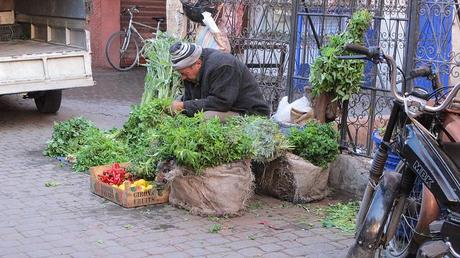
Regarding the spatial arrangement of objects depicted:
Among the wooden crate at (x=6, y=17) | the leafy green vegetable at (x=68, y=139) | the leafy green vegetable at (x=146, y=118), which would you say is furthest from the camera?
the wooden crate at (x=6, y=17)

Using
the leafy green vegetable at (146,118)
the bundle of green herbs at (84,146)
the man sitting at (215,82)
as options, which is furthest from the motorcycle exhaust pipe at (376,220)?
the bundle of green herbs at (84,146)

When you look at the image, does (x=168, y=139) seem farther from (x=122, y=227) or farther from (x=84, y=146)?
(x=84, y=146)

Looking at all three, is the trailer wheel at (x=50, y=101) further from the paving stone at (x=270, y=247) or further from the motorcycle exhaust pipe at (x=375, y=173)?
the motorcycle exhaust pipe at (x=375, y=173)

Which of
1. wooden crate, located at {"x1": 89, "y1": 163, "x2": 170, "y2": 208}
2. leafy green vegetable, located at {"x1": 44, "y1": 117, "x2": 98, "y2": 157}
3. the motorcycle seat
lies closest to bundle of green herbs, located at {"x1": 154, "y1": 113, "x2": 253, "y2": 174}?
wooden crate, located at {"x1": 89, "y1": 163, "x2": 170, "y2": 208}

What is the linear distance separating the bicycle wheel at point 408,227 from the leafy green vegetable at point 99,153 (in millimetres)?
3097

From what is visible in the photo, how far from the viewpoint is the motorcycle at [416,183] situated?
3465 millimetres

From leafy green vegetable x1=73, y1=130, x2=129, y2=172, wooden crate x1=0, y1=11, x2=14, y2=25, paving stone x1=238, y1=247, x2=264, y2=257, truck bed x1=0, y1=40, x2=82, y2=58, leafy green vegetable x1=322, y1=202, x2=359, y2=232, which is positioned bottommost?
paving stone x1=238, y1=247, x2=264, y2=257

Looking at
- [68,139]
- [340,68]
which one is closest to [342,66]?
[340,68]

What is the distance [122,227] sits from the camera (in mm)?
5152

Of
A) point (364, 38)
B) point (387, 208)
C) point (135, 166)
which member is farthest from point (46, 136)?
point (387, 208)

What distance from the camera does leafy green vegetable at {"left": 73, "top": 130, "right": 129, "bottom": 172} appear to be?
6.68m

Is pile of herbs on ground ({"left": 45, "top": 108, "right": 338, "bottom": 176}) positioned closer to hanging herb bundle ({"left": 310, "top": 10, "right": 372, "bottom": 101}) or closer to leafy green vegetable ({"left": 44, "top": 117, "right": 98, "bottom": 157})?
leafy green vegetable ({"left": 44, "top": 117, "right": 98, "bottom": 157})

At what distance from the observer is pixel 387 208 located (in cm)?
392

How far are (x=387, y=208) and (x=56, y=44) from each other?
711 centimetres
